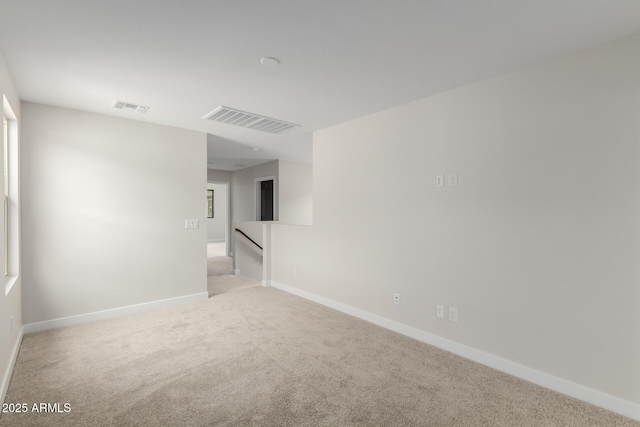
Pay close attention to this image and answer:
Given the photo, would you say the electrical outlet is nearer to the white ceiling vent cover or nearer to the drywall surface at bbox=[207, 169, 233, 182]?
the white ceiling vent cover

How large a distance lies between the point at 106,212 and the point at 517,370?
177 inches

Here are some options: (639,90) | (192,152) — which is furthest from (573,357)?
(192,152)

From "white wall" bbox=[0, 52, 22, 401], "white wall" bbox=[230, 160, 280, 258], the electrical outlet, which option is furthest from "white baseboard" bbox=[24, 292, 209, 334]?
"white wall" bbox=[230, 160, 280, 258]

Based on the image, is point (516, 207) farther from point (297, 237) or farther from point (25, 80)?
point (25, 80)

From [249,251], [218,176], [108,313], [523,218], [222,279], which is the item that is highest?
[218,176]

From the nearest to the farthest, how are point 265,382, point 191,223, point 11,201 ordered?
point 265,382, point 11,201, point 191,223

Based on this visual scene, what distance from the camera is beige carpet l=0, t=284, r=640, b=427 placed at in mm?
1907

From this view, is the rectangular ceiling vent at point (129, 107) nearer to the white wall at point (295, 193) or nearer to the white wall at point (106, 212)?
the white wall at point (106, 212)

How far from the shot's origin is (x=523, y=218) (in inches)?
95.0

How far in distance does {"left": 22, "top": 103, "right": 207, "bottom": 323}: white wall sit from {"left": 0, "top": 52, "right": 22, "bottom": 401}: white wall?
277 mm

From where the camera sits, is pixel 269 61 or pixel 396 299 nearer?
pixel 269 61

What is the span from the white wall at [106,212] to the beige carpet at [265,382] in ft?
1.76

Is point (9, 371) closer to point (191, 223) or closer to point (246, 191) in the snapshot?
point (191, 223)

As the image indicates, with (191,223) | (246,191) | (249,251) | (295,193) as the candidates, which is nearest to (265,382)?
(191,223)
